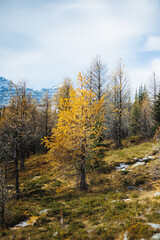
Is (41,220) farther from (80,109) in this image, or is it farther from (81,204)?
(80,109)

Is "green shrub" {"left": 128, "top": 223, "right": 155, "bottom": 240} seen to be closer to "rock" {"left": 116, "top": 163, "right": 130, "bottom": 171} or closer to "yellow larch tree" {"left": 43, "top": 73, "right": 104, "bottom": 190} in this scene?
"yellow larch tree" {"left": 43, "top": 73, "right": 104, "bottom": 190}

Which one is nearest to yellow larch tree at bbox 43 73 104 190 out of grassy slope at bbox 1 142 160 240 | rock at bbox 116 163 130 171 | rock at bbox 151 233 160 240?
grassy slope at bbox 1 142 160 240

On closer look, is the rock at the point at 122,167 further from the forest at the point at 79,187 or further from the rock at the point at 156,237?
the rock at the point at 156,237

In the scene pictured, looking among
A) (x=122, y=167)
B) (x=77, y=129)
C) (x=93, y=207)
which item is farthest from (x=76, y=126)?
(x=122, y=167)

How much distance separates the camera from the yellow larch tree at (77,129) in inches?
394

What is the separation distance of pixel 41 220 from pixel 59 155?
13.1ft

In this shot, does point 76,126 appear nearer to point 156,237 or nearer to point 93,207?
point 93,207

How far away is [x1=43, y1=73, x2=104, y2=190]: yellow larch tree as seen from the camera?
394 inches

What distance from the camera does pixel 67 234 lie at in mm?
5762

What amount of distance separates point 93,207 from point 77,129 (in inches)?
195

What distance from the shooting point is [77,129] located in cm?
1029

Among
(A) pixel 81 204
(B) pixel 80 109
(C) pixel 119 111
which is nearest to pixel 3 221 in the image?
(A) pixel 81 204

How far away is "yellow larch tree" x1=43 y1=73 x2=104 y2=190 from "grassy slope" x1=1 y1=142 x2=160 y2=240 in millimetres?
1448

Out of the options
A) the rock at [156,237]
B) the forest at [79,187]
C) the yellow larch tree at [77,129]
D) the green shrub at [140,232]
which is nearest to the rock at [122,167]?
the forest at [79,187]
